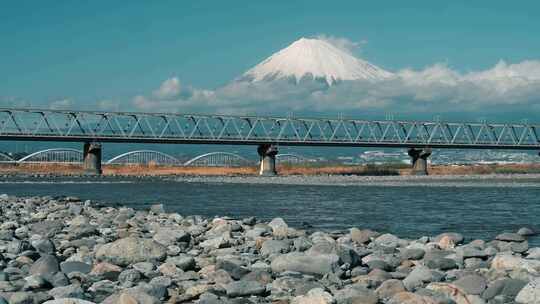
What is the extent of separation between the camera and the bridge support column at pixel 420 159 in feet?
344

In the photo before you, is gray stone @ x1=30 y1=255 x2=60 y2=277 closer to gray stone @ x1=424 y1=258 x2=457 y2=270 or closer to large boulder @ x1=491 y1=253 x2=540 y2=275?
gray stone @ x1=424 y1=258 x2=457 y2=270

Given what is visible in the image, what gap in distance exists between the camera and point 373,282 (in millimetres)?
11297

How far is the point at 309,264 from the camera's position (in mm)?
12320

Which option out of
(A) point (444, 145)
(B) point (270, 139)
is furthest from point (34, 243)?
(A) point (444, 145)

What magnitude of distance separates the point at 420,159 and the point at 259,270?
317 feet

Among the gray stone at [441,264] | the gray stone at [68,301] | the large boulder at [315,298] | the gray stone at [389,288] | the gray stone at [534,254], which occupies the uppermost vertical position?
the gray stone at [68,301]

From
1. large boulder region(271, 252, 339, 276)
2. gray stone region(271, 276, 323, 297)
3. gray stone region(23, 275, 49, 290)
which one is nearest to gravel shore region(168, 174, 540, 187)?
large boulder region(271, 252, 339, 276)

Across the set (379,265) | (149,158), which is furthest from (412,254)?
(149,158)

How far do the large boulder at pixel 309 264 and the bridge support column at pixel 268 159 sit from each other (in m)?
82.7

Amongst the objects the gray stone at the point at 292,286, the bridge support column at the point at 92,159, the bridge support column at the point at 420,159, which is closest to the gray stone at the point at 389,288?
the gray stone at the point at 292,286

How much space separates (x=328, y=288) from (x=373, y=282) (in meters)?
0.86

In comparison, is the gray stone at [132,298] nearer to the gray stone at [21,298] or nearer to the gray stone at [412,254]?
the gray stone at [21,298]

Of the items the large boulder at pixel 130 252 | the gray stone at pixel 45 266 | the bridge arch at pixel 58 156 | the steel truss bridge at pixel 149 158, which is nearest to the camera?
the gray stone at pixel 45 266

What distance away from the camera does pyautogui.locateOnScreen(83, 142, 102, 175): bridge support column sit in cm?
8749
